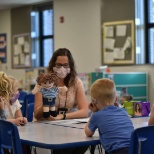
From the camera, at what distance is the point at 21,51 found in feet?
31.8

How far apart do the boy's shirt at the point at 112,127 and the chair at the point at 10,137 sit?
0.43m

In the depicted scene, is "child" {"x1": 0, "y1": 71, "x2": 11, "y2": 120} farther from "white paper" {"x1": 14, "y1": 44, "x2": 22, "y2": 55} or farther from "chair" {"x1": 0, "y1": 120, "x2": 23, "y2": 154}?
"white paper" {"x1": 14, "y1": 44, "x2": 22, "y2": 55}

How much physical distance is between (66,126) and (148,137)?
3.07ft

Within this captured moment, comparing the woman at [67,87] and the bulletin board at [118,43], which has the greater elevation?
the bulletin board at [118,43]

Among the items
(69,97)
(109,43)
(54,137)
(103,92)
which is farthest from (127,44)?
(54,137)

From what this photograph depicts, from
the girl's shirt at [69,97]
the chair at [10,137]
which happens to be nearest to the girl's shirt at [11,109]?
the girl's shirt at [69,97]

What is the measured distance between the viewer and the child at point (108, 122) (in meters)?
2.28

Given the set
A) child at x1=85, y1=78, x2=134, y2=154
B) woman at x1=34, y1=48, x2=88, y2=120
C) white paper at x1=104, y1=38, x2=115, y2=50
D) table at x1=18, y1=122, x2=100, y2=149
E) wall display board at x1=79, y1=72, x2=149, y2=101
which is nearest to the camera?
table at x1=18, y1=122, x2=100, y2=149

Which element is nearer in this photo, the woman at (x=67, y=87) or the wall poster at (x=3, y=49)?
the woman at (x=67, y=87)

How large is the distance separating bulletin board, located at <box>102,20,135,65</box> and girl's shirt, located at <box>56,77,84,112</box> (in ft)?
12.0

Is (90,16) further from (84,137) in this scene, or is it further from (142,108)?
(84,137)

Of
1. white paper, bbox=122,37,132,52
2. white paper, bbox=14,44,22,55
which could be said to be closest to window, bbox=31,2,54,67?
white paper, bbox=14,44,22,55

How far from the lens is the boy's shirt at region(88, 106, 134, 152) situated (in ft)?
7.47

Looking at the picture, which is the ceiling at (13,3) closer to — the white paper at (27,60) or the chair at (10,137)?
the white paper at (27,60)
